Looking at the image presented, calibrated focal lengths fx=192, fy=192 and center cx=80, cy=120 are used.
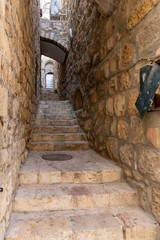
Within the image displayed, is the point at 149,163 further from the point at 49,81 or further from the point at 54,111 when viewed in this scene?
the point at 49,81

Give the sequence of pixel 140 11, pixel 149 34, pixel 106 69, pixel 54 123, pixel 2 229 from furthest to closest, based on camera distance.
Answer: pixel 54 123
pixel 106 69
pixel 140 11
pixel 149 34
pixel 2 229

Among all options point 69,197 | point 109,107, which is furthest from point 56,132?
point 69,197

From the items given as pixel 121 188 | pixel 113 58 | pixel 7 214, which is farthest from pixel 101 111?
pixel 7 214

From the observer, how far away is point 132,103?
6.59 feet

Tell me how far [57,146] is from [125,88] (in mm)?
1848

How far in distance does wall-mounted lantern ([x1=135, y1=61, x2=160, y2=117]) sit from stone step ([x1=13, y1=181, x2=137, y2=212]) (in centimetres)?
87

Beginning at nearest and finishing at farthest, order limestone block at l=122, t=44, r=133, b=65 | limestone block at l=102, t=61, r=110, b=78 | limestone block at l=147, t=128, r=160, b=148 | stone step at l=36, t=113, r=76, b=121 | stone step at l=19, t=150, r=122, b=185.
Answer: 1. limestone block at l=147, t=128, r=160, b=148
2. limestone block at l=122, t=44, r=133, b=65
3. stone step at l=19, t=150, r=122, b=185
4. limestone block at l=102, t=61, r=110, b=78
5. stone step at l=36, t=113, r=76, b=121

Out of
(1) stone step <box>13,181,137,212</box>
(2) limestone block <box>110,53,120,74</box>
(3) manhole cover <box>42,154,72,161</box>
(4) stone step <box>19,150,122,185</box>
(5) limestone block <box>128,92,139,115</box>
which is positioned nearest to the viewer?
(1) stone step <box>13,181,137,212</box>

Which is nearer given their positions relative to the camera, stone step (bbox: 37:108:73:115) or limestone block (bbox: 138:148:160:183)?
limestone block (bbox: 138:148:160:183)

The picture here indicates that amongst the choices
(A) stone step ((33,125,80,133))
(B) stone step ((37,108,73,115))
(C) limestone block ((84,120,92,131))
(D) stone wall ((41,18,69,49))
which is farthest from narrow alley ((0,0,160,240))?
(D) stone wall ((41,18,69,49))

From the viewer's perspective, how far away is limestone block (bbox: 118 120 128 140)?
217 centimetres

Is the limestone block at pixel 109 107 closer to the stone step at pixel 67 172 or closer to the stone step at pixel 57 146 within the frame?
the stone step at pixel 67 172

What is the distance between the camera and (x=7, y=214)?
1555 millimetres

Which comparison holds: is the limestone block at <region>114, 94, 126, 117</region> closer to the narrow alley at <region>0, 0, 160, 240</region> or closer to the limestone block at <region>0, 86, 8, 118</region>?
the narrow alley at <region>0, 0, 160, 240</region>
